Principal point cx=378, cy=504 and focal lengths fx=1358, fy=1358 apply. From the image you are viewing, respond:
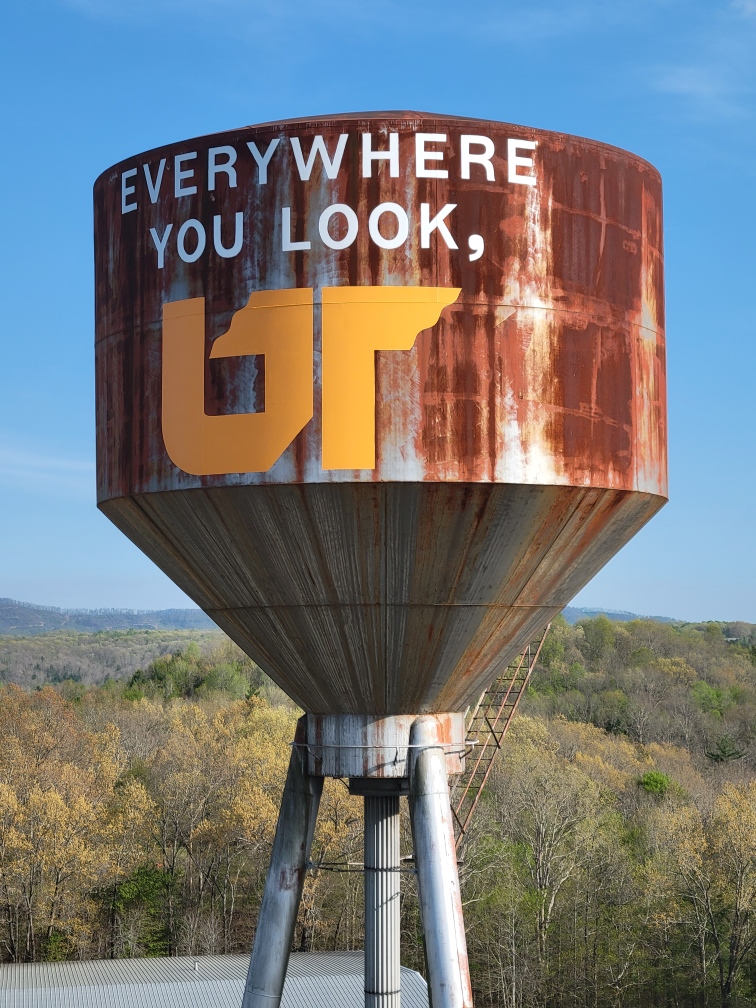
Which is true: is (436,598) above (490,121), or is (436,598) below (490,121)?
below

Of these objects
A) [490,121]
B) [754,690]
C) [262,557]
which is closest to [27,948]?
[262,557]

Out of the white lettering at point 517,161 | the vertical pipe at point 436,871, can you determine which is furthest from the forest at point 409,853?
the white lettering at point 517,161

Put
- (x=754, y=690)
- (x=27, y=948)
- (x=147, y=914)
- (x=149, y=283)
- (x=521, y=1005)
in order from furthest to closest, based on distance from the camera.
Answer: (x=754, y=690) < (x=147, y=914) < (x=27, y=948) < (x=521, y=1005) < (x=149, y=283)

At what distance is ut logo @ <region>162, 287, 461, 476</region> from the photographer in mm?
13164

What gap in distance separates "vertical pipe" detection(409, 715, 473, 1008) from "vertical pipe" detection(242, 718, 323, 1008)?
143 cm

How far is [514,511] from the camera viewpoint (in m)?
13.7

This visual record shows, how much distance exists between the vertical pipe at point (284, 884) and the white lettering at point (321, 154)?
6.28 metres

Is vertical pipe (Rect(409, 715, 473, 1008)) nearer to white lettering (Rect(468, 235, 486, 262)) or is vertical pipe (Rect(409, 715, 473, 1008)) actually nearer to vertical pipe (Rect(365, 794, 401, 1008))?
vertical pipe (Rect(365, 794, 401, 1008))

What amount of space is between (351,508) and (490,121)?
13.7ft

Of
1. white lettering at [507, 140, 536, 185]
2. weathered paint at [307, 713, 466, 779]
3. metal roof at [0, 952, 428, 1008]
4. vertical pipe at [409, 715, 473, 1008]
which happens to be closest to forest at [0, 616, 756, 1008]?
metal roof at [0, 952, 428, 1008]

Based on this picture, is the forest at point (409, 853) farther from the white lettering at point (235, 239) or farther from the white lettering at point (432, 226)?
the white lettering at point (432, 226)

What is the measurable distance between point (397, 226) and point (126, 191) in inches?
131

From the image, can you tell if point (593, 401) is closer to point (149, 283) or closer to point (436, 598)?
point (436, 598)

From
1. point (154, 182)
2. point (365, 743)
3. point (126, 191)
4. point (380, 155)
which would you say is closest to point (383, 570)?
point (365, 743)
